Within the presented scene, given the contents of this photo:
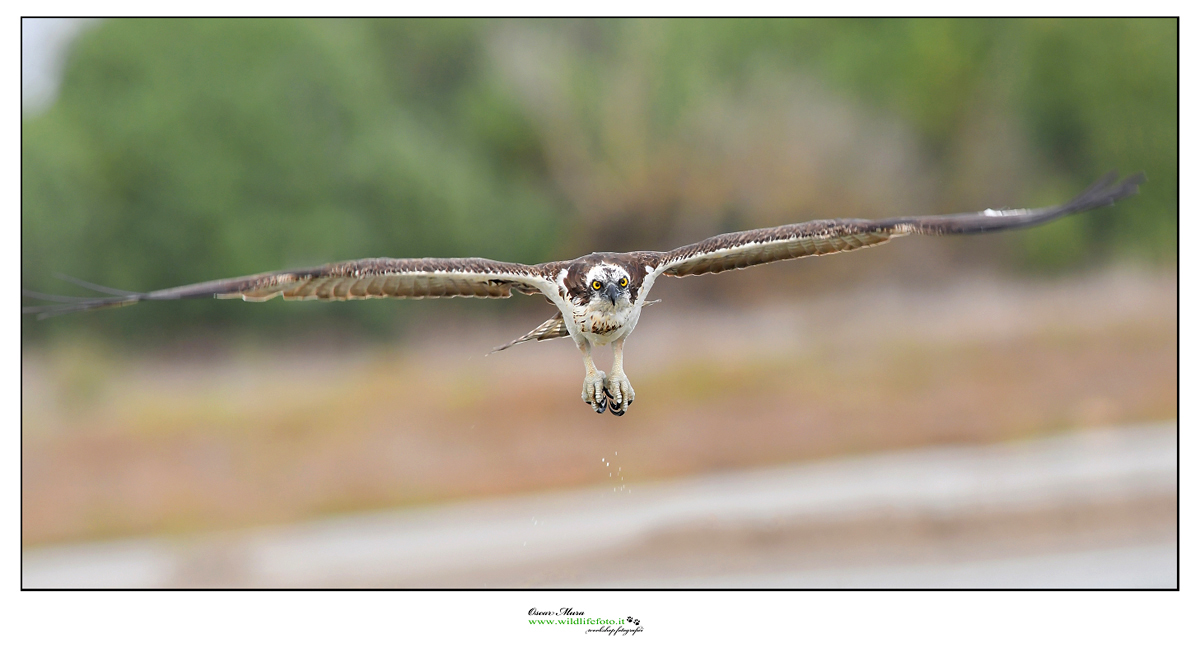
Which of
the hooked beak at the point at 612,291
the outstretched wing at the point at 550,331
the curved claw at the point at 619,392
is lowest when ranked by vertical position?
the curved claw at the point at 619,392

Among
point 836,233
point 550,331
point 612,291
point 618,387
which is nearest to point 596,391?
point 618,387

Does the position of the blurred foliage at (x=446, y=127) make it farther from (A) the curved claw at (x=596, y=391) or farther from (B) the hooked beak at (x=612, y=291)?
(B) the hooked beak at (x=612, y=291)

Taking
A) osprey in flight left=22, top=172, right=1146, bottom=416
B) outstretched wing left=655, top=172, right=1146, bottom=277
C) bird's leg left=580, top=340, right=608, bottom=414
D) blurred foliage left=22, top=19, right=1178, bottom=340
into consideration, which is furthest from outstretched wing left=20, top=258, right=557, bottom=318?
blurred foliage left=22, top=19, right=1178, bottom=340

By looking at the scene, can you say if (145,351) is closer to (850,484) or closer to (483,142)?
(483,142)

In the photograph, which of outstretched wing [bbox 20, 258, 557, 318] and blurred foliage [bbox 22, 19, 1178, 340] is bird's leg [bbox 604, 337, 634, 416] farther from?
blurred foliage [bbox 22, 19, 1178, 340]

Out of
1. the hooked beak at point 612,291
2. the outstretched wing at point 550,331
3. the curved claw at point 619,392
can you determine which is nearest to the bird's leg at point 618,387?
the curved claw at point 619,392

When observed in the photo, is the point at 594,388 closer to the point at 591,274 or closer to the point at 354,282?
the point at 591,274
